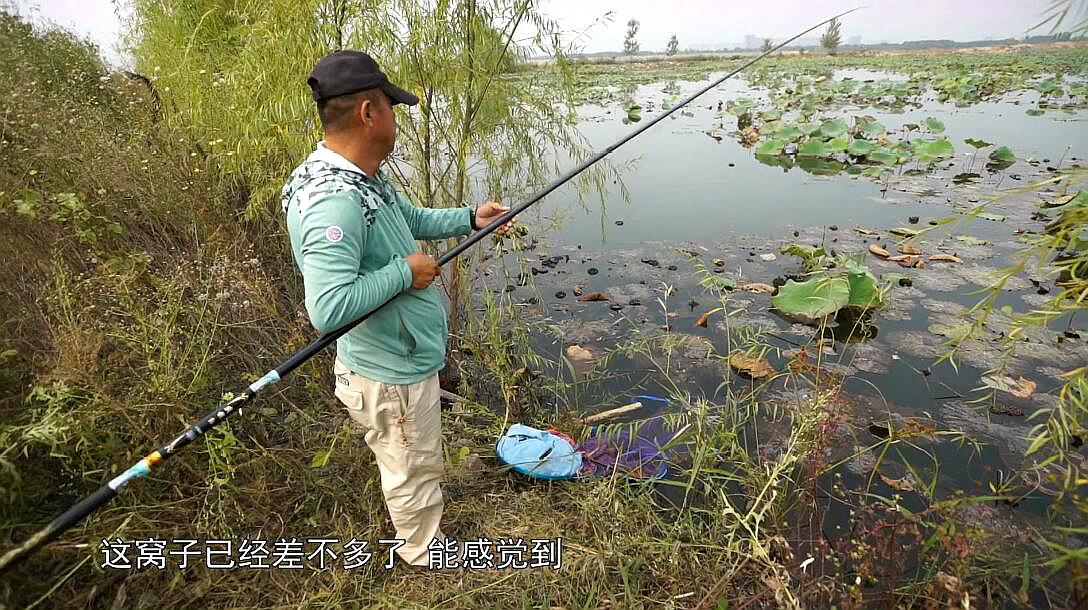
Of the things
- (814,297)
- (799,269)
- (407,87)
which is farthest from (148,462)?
(799,269)

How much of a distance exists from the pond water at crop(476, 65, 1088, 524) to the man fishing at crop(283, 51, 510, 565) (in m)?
1.91

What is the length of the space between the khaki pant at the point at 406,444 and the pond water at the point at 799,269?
5.83ft

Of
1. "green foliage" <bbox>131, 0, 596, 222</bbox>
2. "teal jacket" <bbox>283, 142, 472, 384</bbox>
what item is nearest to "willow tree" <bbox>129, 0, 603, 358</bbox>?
"green foliage" <bbox>131, 0, 596, 222</bbox>

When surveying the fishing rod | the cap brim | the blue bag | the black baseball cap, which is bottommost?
the blue bag

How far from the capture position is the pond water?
375 cm

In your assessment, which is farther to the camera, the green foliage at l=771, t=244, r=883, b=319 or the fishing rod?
the green foliage at l=771, t=244, r=883, b=319

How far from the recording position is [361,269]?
167cm

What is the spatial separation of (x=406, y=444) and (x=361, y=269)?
0.70 meters

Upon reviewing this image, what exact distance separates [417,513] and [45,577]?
4.27 ft

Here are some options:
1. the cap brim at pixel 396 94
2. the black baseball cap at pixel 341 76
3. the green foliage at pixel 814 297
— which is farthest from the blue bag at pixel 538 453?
the green foliage at pixel 814 297

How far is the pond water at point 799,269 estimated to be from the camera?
3.75 m

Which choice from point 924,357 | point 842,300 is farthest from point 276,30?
point 924,357

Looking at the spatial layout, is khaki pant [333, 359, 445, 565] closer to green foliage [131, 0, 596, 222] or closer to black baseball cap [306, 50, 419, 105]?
black baseball cap [306, 50, 419, 105]

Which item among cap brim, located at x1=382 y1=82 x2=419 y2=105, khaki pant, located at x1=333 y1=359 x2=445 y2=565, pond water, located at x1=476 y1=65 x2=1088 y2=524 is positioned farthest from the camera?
pond water, located at x1=476 y1=65 x2=1088 y2=524
